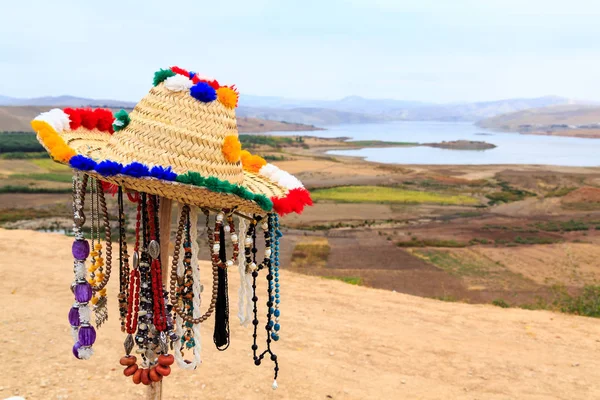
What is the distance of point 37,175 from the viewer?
3519 centimetres

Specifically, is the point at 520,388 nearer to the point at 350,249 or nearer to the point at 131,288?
the point at 131,288

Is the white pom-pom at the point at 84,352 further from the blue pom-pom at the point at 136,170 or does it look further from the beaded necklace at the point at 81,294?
the blue pom-pom at the point at 136,170

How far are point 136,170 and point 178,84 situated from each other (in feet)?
1.99

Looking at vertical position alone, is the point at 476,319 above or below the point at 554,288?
above

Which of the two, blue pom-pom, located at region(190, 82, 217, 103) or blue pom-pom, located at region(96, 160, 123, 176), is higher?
blue pom-pom, located at region(190, 82, 217, 103)

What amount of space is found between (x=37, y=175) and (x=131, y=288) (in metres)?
37.0

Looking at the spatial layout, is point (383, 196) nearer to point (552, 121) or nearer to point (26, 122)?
point (26, 122)

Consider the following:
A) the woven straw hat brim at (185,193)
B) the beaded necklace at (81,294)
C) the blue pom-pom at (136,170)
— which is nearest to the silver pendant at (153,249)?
the woven straw hat brim at (185,193)

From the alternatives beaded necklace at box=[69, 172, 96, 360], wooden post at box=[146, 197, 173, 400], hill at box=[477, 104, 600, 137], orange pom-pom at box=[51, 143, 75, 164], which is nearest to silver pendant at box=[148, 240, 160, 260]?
wooden post at box=[146, 197, 173, 400]

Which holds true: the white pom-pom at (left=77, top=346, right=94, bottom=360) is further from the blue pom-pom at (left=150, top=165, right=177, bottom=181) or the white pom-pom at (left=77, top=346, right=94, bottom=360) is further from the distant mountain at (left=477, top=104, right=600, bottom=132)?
the distant mountain at (left=477, top=104, right=600, bottom=132)

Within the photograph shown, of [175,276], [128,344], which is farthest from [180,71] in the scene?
[128,344]

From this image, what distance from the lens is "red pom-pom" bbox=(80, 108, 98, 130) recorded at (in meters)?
3.32

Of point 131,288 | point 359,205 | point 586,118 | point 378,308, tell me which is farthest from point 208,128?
point 586,118

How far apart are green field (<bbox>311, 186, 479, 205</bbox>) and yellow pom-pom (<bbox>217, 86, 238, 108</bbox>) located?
29.4 metres
